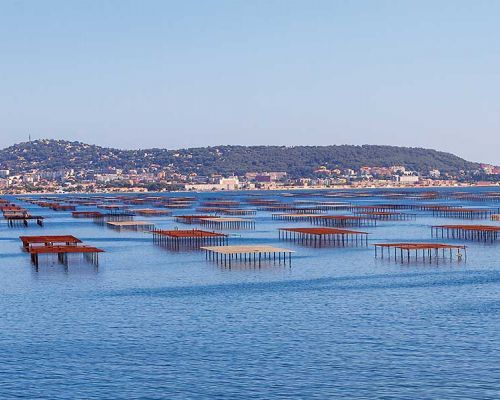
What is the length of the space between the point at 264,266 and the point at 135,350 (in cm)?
3845

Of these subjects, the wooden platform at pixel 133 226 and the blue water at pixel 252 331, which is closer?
the blue water at pixel 252 331

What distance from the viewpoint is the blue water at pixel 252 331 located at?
1516 inches

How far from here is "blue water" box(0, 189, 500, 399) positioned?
1516 inches

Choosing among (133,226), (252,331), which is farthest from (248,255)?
(133,226)

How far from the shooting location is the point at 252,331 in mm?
49531

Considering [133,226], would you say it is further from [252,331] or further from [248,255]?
A: [252,331]

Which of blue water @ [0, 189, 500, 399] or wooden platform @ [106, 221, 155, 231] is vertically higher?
wooden platform @ [106, 221, 155, 231]

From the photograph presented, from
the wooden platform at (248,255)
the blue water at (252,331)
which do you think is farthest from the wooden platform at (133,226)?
the blue water at (252,331)

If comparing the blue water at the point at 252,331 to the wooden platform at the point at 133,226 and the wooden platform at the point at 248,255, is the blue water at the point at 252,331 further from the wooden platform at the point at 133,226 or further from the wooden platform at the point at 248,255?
the wooden platform at the point at 133,226

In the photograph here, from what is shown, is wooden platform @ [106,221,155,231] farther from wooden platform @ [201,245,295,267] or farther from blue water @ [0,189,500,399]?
blue water @ [0,189,500,399]

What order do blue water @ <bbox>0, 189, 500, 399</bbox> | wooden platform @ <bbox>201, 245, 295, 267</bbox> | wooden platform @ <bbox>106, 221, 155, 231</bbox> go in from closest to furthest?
1. blue water @ <bbox>0, 189, 500, 399</bbox>
2. wooden platform @ <bbox>201, 245, 295, 267</bbox>
3. wooden platform @ <bbox>106, 221, 155, 231</bbox>

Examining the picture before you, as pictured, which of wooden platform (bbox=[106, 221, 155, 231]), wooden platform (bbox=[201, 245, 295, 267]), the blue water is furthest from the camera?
wooden platform (bbox=[106, 221, 155, 231])

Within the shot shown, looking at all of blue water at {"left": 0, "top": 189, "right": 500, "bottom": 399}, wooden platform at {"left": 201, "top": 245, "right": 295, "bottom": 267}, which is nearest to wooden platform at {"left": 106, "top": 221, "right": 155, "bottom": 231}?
wooden platform at {"left": 201, "top": 245, "right": 295, "bottom": 267}

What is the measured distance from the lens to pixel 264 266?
82.8m
